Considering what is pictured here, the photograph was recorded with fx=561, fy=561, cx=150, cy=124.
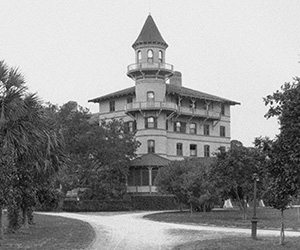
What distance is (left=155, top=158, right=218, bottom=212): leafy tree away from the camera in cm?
4166

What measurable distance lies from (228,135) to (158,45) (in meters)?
17.3

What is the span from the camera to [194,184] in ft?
138

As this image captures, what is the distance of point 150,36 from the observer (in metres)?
67.8

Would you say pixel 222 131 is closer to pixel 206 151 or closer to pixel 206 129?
pixel 206 129

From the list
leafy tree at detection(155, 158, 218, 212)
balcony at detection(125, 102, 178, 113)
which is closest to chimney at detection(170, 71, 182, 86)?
balcony at detection(125, 102, 178, 113)

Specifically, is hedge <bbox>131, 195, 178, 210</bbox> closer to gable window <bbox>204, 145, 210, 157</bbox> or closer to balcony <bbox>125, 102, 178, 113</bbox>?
balcony <bbox>125, 102, 178, 113</bbox>

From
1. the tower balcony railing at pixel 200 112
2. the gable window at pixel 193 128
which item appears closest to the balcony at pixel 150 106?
the tower balcony railing at pixel 200 112

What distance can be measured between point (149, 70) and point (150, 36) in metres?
4.43

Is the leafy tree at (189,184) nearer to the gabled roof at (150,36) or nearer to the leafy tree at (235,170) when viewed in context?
the leafy tree at (235,170)

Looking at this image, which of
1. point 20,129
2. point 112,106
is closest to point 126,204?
point 112,106

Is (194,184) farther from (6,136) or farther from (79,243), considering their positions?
(6,136)

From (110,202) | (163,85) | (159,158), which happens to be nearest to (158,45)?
(163,85)

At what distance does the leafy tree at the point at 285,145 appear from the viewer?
53.8 ft

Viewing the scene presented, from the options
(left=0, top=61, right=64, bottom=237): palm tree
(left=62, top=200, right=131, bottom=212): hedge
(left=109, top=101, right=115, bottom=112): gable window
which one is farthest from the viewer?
(left=109, top=101, right=115, bottom=112): gable window
